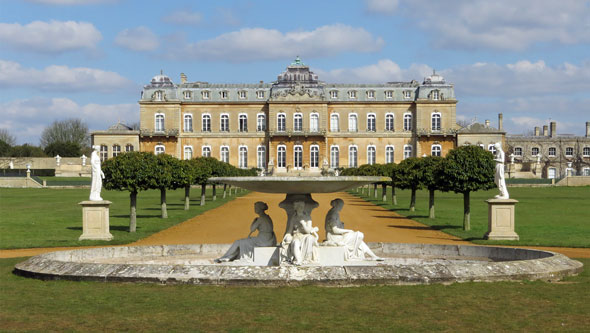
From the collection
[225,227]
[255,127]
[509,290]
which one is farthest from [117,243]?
[255,127]

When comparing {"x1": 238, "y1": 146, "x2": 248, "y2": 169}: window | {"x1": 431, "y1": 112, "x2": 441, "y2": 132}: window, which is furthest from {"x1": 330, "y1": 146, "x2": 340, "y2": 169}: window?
{"x1": 431, "y1": 112, "x2": 441, "y2": 132}: window

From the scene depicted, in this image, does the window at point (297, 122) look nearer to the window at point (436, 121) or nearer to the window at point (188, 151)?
the window at point (188, 151)

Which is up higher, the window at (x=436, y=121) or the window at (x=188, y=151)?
the window at (x=436, y=121)

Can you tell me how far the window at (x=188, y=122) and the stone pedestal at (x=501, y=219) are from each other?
54657mm

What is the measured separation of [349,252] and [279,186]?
1.58 meters

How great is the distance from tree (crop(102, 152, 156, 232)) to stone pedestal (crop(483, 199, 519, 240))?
894 centimetres

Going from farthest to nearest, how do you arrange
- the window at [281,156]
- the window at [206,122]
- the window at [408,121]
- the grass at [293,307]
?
the window at [206,122], the window at [408,121], the window at [281,156], the grass at [293,307]

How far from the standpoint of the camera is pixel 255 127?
7000 cm

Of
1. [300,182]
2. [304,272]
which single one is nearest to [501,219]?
[300,182]

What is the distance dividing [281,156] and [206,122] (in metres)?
7.64

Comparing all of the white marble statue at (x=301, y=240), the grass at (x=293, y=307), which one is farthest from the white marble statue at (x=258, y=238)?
the grass at (x=293, y=307)

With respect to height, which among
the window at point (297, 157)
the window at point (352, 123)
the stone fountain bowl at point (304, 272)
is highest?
the window at point (352, 123)

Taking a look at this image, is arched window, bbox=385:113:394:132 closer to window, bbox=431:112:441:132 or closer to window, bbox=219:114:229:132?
window, bbox=431:112:441:132

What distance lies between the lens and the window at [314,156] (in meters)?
69.2
